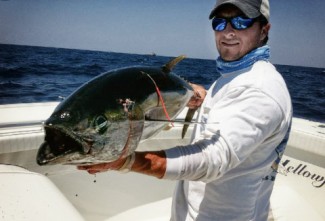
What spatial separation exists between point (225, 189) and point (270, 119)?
19.9 inches

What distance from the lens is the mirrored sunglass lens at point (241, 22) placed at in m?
1.67

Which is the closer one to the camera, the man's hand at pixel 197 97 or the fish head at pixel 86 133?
the fish head at pixel 86 133

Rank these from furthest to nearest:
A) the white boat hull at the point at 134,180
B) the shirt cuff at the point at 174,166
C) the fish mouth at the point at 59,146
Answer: the white boat hull at the point at 134,180 → the shirt cuff at the point at 174,166 → the fish mouth at the point at 59,146

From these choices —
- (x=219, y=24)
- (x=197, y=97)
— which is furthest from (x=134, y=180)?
(x=219, y=24)

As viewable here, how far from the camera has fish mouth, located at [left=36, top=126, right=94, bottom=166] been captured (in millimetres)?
1058

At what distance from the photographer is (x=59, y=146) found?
110cm

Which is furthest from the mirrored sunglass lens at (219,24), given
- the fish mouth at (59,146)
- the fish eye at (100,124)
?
the fish mouth at (59,146)

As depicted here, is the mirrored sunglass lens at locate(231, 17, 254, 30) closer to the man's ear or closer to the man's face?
the man's face

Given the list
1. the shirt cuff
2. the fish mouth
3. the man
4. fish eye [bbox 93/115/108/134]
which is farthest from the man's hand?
the fish mouth

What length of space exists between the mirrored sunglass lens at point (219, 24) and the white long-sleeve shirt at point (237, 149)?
0.95 feet

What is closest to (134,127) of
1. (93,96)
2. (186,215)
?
(93,96)

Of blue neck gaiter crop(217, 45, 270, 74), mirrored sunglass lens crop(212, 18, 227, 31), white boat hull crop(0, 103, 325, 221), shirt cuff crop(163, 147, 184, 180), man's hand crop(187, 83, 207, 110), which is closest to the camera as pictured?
shirt cuff crop(163, 147, 184, 180)

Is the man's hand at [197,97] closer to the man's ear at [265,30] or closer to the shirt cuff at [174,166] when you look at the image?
the man's ear at [265,30]

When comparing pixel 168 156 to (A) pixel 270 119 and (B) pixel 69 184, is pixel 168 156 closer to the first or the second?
(A) pixel 270 119
